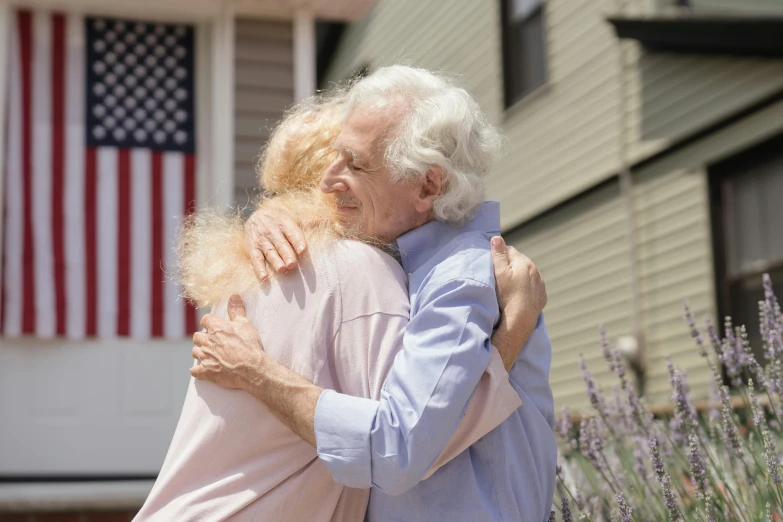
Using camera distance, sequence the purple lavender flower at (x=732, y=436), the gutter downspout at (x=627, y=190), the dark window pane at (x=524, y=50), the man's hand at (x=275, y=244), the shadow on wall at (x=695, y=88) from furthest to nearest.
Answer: the dark window pane at (x=524, y=50)
the gutter downspout at (x=627, y=190)
the shadow on wall at (x=695, y=88)
the purple lavender flower at (x=732, y=436)
the man's hand at (x=275, y=244)

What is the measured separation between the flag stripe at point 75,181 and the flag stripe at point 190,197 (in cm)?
58

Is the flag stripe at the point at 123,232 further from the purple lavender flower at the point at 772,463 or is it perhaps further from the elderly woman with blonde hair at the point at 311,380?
the purple lavender flower at the point at 772,463

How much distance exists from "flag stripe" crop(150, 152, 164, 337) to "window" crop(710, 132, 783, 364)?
383 cm

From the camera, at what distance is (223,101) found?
605 centimetres

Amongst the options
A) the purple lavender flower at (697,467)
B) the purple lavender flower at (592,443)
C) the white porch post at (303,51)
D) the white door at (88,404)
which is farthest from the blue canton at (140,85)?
the purple lavender flower at (697,467)

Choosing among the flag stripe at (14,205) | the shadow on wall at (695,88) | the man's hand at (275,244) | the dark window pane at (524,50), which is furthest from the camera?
the dark window pane at (524,50)

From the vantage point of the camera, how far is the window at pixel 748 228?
22.6 ft

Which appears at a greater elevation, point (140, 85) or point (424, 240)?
point (140, 85)

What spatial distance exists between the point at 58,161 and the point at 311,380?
439 centimetres

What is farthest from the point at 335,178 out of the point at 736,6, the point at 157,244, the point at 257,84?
the point at 736,6

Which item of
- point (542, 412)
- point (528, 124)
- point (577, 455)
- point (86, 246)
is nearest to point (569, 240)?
point (528, 124)

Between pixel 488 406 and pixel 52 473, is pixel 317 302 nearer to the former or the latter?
pixel 488 406

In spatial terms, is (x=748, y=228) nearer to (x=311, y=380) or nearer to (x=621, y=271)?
(x=621, y=271)

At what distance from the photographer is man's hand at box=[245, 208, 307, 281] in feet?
6.37
